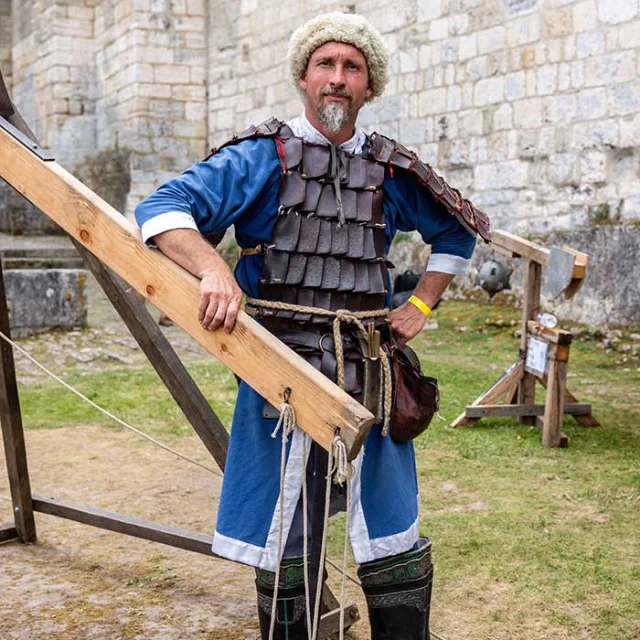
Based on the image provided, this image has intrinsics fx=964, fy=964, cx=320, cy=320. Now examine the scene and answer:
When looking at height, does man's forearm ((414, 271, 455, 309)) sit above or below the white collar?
below

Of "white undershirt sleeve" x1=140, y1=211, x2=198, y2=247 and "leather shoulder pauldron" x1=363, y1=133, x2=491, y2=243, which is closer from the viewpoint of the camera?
"white undershirt sleeve" x1=140, y1=211, x2=198, y2=247

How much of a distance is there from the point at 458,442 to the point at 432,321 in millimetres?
4135

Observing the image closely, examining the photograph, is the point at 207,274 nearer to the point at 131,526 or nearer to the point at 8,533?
the point at 131,526

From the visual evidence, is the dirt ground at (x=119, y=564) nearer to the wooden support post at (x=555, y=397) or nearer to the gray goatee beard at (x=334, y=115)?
the gray goatee beard at (x=334, y=115)

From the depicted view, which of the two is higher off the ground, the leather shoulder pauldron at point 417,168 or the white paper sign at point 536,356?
the leather shoulder pauldron at point 417,168

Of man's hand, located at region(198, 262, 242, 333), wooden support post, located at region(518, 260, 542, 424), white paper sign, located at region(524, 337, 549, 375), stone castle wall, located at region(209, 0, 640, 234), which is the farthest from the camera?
stone castle wall, located at region(209, 0, 640, 234)

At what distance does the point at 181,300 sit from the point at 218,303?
0.33 feet

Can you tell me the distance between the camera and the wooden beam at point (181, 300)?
1790mm

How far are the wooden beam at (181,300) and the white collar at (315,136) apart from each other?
552 mm

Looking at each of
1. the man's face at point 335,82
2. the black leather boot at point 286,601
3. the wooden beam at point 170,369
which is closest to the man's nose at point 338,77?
the man's face at point 335,82

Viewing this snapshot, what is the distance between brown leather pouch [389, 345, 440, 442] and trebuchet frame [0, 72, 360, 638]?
548mm

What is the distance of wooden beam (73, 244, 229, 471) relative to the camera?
283 centimetres

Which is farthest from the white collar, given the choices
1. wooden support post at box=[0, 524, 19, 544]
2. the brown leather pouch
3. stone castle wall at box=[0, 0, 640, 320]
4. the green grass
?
stone castle wall at box=[0, 0, 640, 320]

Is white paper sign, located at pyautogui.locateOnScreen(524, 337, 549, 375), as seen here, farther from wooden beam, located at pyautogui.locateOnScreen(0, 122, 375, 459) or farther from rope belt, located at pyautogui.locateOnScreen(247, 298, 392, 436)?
wooden beam, located at pyautogui.locateOnScreen(0, 122, 375, 459)
